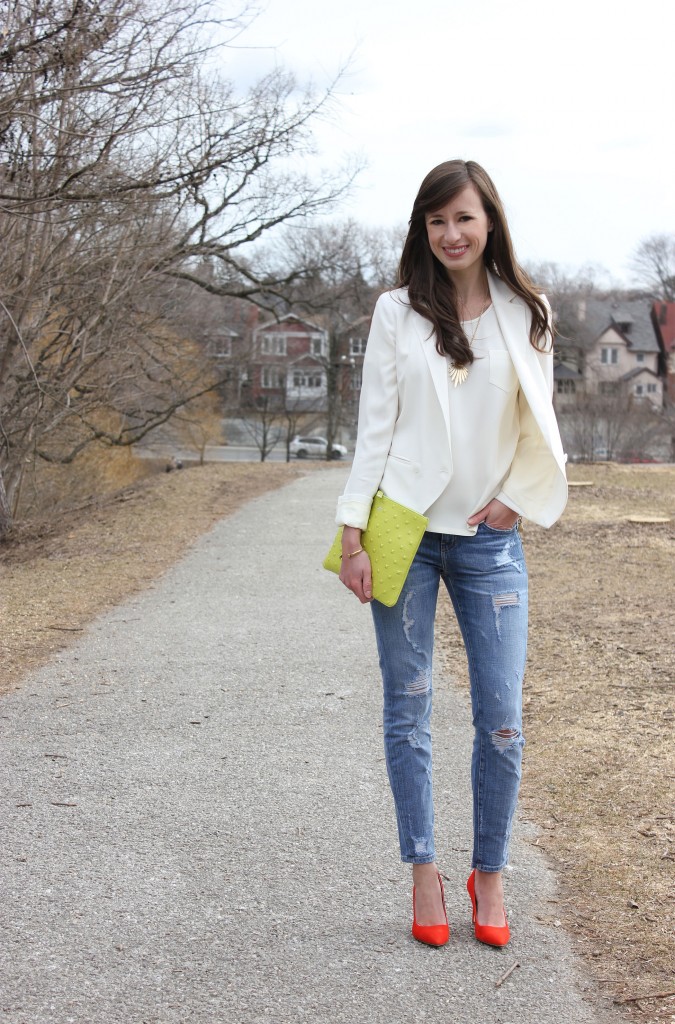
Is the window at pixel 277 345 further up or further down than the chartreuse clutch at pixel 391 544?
further up

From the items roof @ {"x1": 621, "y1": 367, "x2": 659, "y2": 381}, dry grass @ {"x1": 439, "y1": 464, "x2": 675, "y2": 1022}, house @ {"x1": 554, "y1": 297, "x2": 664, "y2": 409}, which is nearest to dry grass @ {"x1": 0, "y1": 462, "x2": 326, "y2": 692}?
dry grass @ {"x1": 439, "y1": 464, "x2": 675, "y2": 1022}

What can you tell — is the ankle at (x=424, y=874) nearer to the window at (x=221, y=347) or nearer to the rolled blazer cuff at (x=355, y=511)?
the rolled blazer cuff at (x=355, y=511)

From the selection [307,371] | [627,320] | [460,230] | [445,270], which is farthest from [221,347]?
[627,320]

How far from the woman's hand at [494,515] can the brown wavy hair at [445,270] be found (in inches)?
15.1

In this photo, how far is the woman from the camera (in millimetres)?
2744

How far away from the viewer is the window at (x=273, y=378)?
148 ft

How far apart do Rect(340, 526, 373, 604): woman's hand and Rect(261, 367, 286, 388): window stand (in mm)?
41855

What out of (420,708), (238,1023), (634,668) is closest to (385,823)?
(420,708)

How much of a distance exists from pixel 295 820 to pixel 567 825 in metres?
0.93

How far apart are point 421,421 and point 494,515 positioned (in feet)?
1.02

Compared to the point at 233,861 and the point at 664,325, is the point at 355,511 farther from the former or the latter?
the point at 664,325

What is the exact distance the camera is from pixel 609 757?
4289 mm

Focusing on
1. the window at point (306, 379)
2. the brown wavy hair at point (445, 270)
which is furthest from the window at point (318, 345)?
the brown wavy hair at point (445, 270)

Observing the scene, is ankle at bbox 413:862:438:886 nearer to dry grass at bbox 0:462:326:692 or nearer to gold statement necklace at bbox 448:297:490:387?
gold statement necklace at bbox 448:297:490:387
